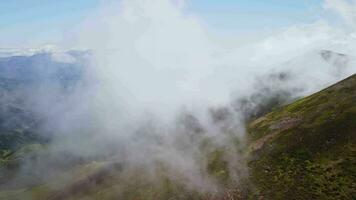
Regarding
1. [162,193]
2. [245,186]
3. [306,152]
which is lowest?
[162,193]

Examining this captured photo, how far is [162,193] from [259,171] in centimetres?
5541

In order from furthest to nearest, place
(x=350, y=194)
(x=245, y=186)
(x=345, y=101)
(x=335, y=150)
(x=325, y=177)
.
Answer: (x=345, y=101)
(x=245, y=186)
(x=335, y=150)
(x=325, y=177)
(x=350, y=194)

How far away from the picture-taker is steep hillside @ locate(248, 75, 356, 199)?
135m

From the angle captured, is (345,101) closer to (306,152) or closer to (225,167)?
(306,152)

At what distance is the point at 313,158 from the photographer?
6166 inches

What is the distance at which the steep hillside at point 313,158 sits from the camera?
444 ft

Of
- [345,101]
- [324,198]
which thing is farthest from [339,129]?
[324,198]

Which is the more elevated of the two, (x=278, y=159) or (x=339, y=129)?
(x=339, y=129)

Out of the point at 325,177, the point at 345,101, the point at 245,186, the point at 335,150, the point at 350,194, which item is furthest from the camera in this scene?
the point at 345,101

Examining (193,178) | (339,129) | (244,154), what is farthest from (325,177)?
(193,178)

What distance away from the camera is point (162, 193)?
19362cm

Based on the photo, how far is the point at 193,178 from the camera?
199500mm

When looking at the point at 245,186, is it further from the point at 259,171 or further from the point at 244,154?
the point at 244,154

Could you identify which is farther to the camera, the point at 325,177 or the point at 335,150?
the point at 335,150
